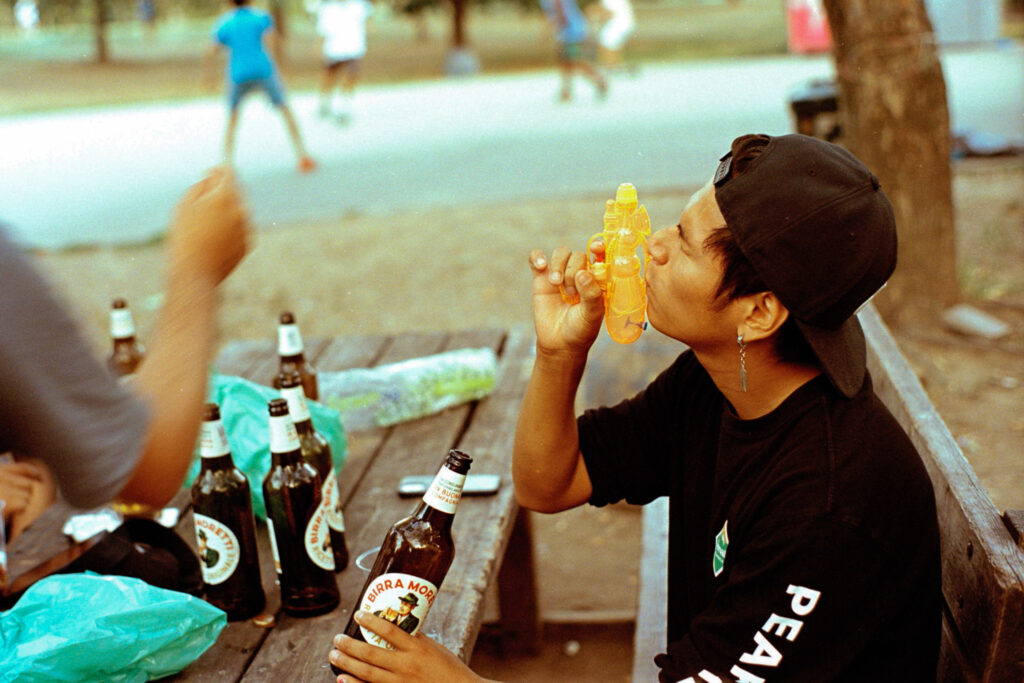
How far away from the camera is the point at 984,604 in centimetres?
156

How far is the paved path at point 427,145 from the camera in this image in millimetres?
9109

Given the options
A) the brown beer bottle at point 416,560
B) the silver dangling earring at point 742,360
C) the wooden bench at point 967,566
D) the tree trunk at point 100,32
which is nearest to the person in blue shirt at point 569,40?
the wooden bench at point 967,566

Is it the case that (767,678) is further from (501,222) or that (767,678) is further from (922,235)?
(501,222)

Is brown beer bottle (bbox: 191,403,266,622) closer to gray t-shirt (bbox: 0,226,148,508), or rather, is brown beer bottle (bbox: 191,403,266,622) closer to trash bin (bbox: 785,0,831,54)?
gray t-shirt (bbox: 0,226,148,508)

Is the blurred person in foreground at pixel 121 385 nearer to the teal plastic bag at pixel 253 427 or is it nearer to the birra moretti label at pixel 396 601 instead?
the birra moretti label at pixel 396 601

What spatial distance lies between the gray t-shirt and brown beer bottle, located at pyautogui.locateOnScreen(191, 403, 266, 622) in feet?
1.86

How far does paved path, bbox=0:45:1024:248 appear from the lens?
911cm

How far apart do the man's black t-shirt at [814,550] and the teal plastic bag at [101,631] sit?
2.63ft

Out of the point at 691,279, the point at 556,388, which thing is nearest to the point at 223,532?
the point at 556,388

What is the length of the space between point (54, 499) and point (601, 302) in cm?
140

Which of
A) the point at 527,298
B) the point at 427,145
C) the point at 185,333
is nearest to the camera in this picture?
the point at 185,333

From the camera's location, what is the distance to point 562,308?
72.7 inches

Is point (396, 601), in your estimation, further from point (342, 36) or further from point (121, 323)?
point (342, 36)

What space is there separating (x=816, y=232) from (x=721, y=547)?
535mm
